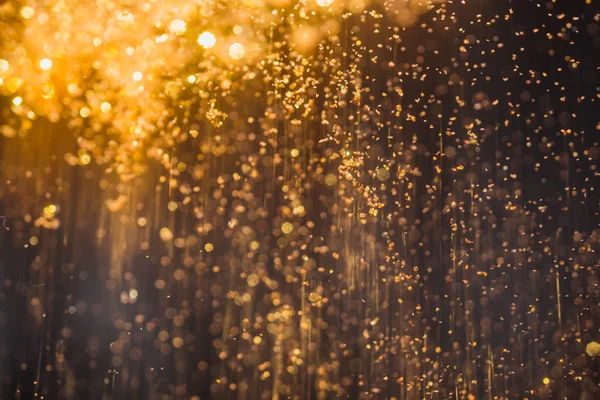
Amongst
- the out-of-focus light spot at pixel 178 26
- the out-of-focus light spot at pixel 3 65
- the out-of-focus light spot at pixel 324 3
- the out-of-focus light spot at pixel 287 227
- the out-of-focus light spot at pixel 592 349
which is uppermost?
the out-of-focus light spot at pixel 324 3

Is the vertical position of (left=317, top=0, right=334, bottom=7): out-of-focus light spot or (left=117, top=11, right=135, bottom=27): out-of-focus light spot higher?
(left=317, top=0, right=334, bottom=7): out-of-focus light spot

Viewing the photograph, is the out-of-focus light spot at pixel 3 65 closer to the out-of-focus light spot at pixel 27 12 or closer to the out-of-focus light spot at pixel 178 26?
the out-of-focus light spot at pixel 27 12

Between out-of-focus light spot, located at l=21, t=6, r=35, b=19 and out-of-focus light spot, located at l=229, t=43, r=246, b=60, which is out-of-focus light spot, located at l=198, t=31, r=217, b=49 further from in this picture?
out-of-focus light spot, located at l=21, t=6, r=35, b=19

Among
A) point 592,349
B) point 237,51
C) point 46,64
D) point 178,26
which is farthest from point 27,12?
point 592,349

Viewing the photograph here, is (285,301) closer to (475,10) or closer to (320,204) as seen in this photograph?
(320,204)

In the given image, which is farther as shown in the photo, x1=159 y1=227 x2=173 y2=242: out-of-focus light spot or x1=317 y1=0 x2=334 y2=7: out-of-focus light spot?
x1=317 y1=0 x2=334 y2=7: out-of-focus light spot

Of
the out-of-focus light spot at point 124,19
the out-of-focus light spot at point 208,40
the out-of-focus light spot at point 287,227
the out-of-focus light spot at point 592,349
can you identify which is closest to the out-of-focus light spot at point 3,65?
the out-of-focus light spot at point 124,19

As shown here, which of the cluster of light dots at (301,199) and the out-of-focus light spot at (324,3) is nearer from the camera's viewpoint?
the cluster of light dots at (301,199)

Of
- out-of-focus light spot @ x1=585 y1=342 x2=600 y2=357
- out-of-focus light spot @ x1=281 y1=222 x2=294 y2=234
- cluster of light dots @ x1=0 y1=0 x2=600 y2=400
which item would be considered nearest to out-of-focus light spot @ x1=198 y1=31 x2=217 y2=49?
cluster of light dots @ x1=0 y1=0 x2=600 y2=400

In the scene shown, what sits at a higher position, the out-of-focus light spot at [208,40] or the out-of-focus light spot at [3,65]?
the out-of-focus light spot at [208,40]
